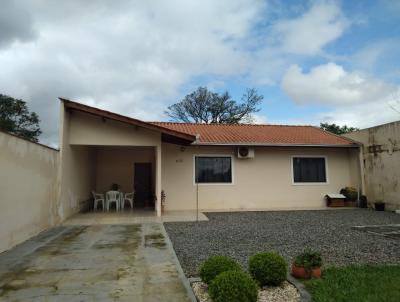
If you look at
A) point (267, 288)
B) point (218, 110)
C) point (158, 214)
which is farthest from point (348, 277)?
point (218, 110)

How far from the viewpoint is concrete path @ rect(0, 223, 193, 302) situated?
3.96 metres

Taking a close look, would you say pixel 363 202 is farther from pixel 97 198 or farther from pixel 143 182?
pixel 97 198

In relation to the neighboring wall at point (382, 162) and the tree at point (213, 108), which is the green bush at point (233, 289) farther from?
the tree at point (213, 108)

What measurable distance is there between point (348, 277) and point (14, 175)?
21.3 ft

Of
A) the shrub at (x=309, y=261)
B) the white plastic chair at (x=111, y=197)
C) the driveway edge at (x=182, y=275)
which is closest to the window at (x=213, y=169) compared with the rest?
the white plastic chair at (x=111, y=197)

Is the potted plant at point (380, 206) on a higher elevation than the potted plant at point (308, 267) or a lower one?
higher

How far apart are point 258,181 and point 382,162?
5028 mm

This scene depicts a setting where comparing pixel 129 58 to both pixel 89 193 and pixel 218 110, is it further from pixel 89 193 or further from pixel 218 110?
pixel 218 110

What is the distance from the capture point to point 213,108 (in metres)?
34.6

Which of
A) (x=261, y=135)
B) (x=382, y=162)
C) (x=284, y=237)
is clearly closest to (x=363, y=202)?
(x=382, y=162)

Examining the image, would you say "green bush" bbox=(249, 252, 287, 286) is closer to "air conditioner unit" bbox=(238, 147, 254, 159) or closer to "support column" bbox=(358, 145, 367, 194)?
"air conditioner unit" bbox=(238, 147, 254, 159)

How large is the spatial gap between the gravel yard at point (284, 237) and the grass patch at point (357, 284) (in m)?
0.69

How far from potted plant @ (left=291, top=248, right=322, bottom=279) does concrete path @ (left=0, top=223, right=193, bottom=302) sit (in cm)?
160

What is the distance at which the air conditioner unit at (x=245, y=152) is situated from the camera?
13.6m
